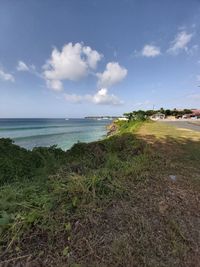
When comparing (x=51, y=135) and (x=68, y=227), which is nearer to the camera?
(x=68, y=227)

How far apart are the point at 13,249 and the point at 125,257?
1.15 m

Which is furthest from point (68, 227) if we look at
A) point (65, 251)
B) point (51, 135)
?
point (51, 135)

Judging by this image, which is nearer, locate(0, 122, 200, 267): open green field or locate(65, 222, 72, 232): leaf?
locate(0, 122, 200, 267): open green field

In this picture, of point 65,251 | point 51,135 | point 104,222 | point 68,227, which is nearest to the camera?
point 65,251

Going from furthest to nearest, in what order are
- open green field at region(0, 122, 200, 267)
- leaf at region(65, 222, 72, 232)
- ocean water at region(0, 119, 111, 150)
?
ocean water at region(0, 119, 111, 150) → leaf at region(65, 222, 72, 232) → open green field at region(0, 122, 200, 267)

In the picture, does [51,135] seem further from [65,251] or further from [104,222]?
[65,251]

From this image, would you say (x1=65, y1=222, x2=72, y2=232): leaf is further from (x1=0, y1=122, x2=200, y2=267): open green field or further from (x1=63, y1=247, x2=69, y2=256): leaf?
(x1=63, y1=247, x2=69, y2=256): leaf

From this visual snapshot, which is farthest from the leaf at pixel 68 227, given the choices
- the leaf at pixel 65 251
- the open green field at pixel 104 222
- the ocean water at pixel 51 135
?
the ocean water at pixel 51 135

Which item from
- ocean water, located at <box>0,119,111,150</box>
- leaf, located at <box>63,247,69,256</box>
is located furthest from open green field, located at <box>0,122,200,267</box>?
ocean water, located at <box>0,119,111,150</box>

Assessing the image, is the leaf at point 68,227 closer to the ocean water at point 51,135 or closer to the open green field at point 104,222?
the open green field at point 104,222

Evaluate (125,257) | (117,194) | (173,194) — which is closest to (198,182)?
(173,194)

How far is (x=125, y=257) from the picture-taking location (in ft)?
6.46

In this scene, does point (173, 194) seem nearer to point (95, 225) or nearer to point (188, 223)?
point (188, 223)

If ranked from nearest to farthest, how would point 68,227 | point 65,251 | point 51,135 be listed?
point 65,251, point 68,227, point 51,135
